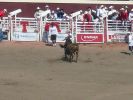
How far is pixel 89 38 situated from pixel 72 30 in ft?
3.46

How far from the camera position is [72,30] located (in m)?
32.4

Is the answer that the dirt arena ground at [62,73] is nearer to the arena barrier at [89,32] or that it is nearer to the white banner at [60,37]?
the arena barrier at [89,32]

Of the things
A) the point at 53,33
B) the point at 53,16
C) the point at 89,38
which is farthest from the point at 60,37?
the point at 53,16

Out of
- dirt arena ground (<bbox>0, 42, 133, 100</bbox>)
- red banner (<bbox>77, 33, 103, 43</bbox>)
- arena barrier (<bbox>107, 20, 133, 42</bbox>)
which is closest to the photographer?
dirt arena ground (<bbox>0, 42, 133, 100</bbox>)

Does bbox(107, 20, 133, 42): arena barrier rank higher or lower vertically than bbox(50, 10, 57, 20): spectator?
lower

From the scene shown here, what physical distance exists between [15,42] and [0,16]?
1.93m

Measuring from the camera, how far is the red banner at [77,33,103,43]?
32000 millimetres

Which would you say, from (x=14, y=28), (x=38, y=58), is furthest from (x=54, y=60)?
(x=14, y=28)

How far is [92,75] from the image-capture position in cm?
2286

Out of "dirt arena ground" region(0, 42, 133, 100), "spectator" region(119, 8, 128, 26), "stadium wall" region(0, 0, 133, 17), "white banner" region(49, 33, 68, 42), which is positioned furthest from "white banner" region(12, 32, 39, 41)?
"stadium wall" region(0, 0, 133, 17)

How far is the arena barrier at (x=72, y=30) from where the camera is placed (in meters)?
32.2

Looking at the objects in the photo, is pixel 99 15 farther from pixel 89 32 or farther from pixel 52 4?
pixel 52 4

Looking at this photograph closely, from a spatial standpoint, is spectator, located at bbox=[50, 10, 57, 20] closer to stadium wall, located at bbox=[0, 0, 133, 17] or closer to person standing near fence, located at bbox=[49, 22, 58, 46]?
person standing near fence, located at bbox=[49, 22, 58, 46]

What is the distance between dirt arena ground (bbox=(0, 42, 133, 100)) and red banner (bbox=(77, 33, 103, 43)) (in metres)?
0.63
